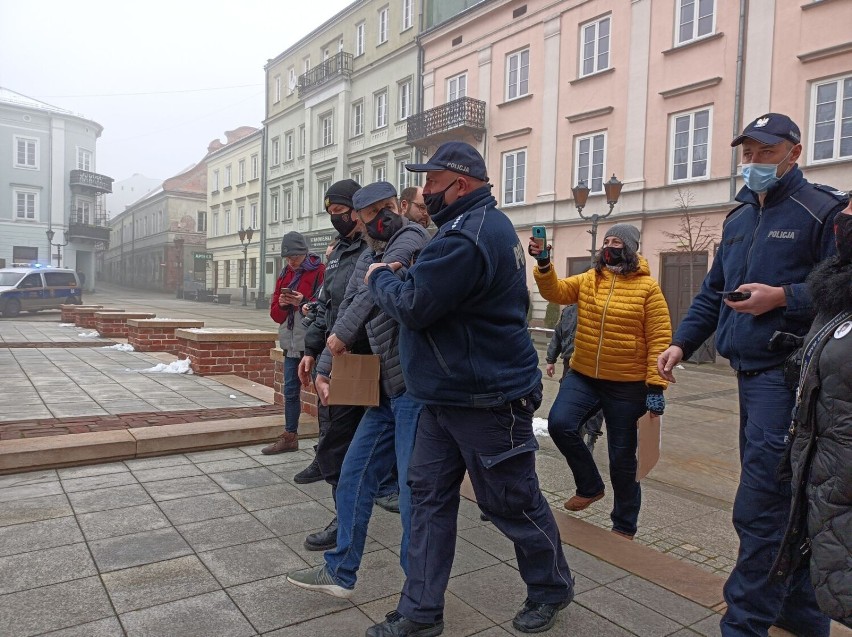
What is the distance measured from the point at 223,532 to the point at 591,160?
60.9 feet

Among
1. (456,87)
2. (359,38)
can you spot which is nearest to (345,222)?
(456,87)

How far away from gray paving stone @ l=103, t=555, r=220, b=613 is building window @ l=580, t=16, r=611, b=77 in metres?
19.4

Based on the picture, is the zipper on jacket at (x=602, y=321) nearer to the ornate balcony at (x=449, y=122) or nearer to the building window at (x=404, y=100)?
the ornate balcony at (x=449, y=122)

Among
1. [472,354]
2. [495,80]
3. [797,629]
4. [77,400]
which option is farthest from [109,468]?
[495,80]

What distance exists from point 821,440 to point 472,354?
1172 mm

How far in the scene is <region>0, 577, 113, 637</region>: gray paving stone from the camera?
2.60 m

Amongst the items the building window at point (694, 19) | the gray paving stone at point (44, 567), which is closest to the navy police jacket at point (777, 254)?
the gray paving stone at point (44, 567)

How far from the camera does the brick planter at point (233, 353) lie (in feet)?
29.3

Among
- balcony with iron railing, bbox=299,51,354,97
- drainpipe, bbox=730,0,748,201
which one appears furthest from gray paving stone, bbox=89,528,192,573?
balcony with iron railing, bbox=299,51,354,97

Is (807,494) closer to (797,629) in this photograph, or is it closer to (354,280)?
(797,629)

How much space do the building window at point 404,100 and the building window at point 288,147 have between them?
1142cm

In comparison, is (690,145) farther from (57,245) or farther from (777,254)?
(57,245)

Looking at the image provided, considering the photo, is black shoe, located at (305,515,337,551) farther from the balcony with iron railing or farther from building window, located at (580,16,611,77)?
the balcony with iron railing

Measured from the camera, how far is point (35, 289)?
24.6 meters
